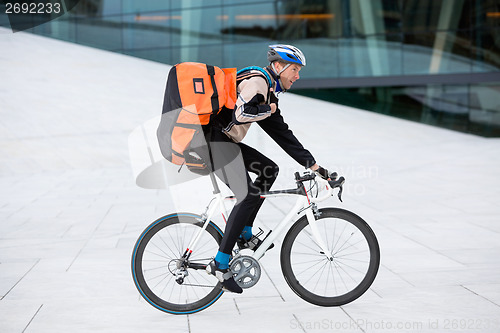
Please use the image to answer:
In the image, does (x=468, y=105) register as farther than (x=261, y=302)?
Yes

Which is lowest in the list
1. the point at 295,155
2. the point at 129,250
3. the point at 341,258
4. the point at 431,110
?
the point at 431,110

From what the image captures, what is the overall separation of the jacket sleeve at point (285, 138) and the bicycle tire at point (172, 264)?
702 mm

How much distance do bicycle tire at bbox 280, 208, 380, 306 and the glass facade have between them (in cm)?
2164

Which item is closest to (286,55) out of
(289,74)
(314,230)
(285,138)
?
(289,74)

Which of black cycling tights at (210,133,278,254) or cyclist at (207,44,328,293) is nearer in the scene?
cyclist at (207,44,328,293)

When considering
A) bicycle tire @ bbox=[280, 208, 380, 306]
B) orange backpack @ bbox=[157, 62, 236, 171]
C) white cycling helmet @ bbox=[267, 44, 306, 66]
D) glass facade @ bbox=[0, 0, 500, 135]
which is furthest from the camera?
glass facade @ bbox=[0, 0, 500, 135]

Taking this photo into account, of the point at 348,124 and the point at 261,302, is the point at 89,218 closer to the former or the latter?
the point at 261,302

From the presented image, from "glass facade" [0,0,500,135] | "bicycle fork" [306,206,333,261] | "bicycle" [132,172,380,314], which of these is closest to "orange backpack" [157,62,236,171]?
"bicycle" [132,172,380,314]

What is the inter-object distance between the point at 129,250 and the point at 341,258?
254cm

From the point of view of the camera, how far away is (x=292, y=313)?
4.09m

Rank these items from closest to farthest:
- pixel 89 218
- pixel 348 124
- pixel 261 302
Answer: pixel 261 302 → pixel 89 218 → pixel 348 124

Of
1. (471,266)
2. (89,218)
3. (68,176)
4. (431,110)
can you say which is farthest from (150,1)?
(471,266)

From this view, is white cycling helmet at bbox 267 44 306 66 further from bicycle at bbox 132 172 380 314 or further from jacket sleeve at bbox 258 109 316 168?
bicycle at bbox 132 172 380 314

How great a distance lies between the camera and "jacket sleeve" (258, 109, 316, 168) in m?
3.97
